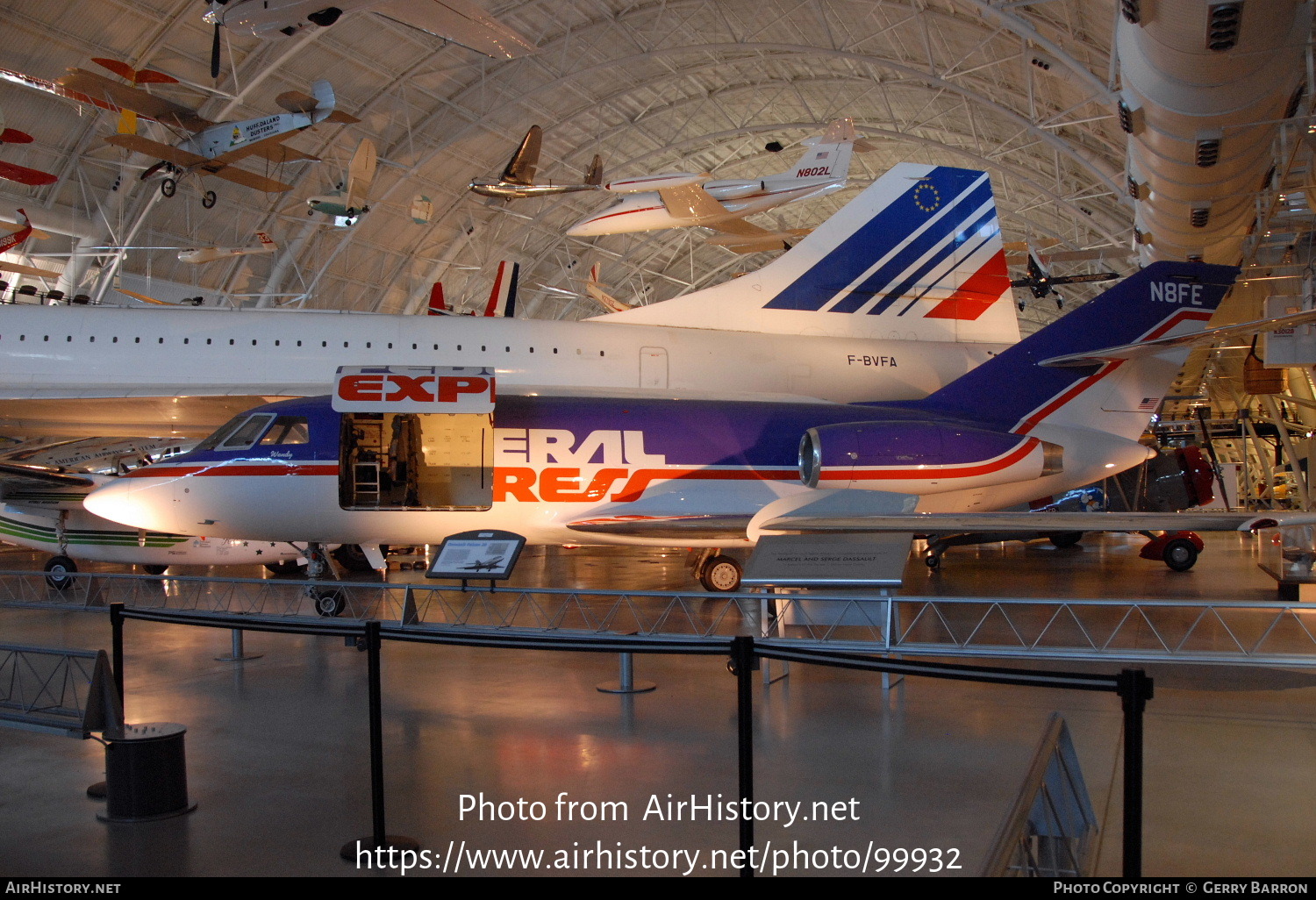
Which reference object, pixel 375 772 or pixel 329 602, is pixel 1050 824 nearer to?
pixel 375 772

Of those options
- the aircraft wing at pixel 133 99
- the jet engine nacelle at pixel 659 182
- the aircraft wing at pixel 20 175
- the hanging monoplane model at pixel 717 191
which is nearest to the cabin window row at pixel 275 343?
the aircraft wing at pixel 20 175

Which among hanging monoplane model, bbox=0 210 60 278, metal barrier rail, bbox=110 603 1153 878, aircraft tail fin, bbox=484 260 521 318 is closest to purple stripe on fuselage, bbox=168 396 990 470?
metal barrier rail, bbox=110 603 1153 878

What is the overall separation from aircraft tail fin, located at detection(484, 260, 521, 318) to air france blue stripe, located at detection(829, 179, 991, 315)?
36.2 feet

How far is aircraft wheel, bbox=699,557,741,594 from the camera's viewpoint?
11656mm

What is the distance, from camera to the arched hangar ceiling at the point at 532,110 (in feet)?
80.6

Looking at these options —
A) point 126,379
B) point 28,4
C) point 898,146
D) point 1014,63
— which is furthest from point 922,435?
point 898,146

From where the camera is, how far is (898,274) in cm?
1457

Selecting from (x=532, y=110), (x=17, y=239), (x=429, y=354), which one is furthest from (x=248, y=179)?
(x=532, y=110)

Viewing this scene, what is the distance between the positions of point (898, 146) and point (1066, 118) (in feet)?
41.5

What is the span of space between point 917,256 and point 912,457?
189 inches

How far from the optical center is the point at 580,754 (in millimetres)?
5781

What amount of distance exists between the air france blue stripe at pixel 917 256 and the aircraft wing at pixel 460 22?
7.37 meters

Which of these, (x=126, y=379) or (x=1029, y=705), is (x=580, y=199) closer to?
(x=126, y=379)

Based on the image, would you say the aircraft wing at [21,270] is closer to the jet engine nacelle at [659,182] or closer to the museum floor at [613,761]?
the jet engine nacelle at [659,182]
